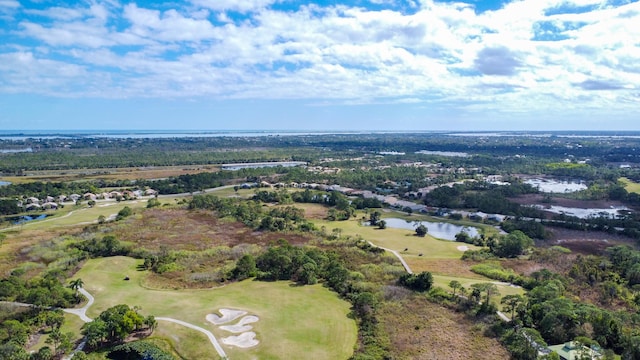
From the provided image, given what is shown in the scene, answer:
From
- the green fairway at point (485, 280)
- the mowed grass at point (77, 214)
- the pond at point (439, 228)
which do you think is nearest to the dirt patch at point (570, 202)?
the pond at point (439, 228)

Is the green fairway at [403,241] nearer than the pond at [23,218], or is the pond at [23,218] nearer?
the green fairway at [403,241]

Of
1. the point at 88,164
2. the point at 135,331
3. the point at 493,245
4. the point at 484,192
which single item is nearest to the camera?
the point at 135,331

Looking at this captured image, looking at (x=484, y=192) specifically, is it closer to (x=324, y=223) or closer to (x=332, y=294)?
(x=324, y=223)

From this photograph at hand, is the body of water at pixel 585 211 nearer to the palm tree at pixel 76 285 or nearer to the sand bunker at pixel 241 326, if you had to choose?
the sand bunker at pixel 241 326

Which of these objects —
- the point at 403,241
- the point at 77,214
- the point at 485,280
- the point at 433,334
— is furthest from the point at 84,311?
the point at 77,214

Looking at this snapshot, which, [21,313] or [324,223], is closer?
[21,313]

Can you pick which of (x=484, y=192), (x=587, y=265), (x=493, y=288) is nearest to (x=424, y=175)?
(x=484, y=192)

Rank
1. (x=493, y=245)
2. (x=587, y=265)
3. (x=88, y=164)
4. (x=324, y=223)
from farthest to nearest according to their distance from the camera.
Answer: (x=88, y=164) → (x=324, y=223) → (x=493, y=245) → (x=587, y=265)
